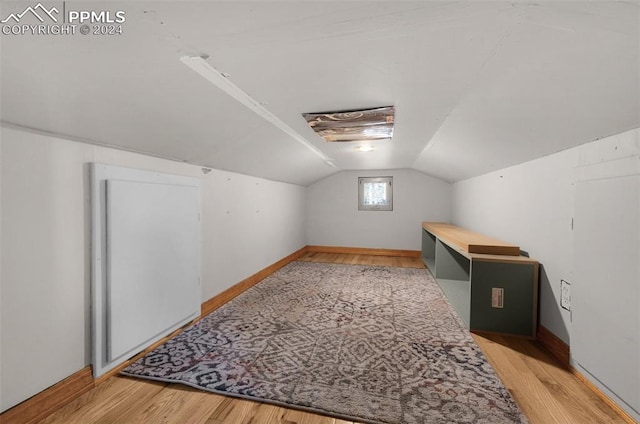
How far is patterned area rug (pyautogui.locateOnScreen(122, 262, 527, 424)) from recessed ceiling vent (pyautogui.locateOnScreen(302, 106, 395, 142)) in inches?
73.7

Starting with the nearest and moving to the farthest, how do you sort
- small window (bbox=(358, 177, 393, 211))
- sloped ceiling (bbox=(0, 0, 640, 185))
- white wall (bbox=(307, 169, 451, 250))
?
sloped ceiling (bbox=(0, 0, 640, 185)) < white wall (bbox=(307, 169, 451, 250)) < small window (bbox=(358, 177, 393, 211))

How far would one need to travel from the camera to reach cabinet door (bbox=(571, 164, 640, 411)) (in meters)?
1.37

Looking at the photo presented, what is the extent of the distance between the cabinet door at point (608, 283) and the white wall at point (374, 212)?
3.90 meters

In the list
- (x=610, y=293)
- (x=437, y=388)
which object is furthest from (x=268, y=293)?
(x=610, y=293)

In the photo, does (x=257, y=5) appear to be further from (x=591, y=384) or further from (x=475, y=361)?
(x=591, y=384)

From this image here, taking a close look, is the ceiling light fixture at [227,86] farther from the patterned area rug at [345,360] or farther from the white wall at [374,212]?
the white wall at [374,212]

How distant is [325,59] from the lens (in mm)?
1259

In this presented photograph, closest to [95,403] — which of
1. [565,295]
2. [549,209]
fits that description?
[565,295]

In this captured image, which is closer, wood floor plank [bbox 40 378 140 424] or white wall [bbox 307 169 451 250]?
wood floor plank [bbox 40 378 140 424]

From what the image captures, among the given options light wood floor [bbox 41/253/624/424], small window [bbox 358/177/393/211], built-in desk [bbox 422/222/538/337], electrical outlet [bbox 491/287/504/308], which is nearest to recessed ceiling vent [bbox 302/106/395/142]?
built-in desk [bbox 422/222/538/337]

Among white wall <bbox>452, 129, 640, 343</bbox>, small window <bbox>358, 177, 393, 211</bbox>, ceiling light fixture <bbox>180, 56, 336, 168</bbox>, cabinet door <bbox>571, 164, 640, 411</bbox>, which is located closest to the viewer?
ceiling light fixture <bbox>180, 56, 336, 168</bbox>

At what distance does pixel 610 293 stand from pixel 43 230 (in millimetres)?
3281

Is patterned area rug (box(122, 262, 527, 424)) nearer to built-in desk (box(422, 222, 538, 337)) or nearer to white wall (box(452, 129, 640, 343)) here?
built-in desk (box(422, 222, 538, 337))

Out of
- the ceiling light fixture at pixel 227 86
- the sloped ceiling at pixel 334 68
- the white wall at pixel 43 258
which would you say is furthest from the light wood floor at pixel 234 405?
the ceiling light fixture at pixel 227 86
